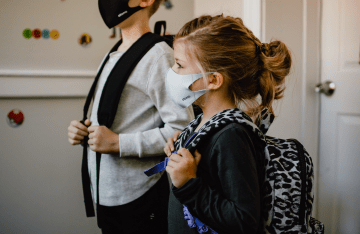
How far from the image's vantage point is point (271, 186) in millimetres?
655

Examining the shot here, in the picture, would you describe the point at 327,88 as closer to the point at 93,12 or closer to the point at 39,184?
the point at 93,12

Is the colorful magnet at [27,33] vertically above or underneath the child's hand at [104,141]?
above

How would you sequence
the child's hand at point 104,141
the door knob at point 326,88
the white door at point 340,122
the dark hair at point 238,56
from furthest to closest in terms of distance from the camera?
the door knob at point 326,88 < the white door at point 340,122 < the child's hand at point 104,141 < the dark hair at point 238,56

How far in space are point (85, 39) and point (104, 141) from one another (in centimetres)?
90

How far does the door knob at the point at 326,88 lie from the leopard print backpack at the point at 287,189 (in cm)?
84

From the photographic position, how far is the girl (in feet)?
2.00

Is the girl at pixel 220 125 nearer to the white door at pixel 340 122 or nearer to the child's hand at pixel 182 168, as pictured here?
the child's hand at pixel 182 168

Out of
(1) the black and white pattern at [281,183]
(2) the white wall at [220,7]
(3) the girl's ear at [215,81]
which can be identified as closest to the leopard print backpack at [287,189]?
(1) the black and white pattern at [281,183]

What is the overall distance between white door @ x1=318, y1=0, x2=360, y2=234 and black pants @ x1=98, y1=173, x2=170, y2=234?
860 mm

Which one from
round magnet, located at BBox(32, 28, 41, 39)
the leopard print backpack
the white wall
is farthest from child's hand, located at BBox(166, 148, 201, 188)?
round magnet, located at BBox(32, 28, 41, 39)

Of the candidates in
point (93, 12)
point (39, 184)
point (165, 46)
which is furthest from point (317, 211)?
point (93, 12)

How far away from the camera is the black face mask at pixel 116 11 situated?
3.29 feet

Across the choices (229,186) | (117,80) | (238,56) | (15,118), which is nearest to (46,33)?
(15,118)

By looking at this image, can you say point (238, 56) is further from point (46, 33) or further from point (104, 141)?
point (46, 33)
